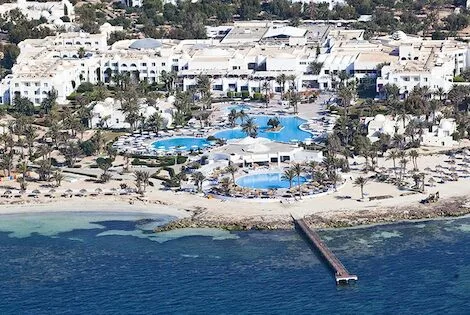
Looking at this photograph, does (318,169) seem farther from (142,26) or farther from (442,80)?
(142,26)

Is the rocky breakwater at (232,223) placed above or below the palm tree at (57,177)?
below

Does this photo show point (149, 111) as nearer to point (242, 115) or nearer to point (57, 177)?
point (242, 115)

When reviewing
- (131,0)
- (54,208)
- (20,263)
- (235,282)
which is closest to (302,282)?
(235,282)

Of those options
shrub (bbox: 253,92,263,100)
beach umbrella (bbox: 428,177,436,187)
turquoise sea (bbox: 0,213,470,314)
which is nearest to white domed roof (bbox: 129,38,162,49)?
Answer: shrub (bbox: 253,92,263,100)

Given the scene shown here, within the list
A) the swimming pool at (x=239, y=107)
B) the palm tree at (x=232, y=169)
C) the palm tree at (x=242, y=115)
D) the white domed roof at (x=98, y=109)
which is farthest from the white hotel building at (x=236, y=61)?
the palm tree at (x=232, y=169)

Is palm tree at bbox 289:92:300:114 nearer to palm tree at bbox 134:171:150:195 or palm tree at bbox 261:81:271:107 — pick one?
palm tree at bbox 261:81:271:107

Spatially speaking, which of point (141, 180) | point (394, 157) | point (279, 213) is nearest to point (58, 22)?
point (141, 180)

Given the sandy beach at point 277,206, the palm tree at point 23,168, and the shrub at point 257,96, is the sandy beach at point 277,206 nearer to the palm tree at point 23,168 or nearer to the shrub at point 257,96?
the palm tree at point 23,168
